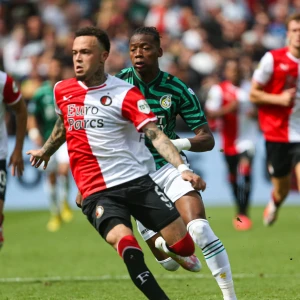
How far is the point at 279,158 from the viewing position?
10500 millimetres

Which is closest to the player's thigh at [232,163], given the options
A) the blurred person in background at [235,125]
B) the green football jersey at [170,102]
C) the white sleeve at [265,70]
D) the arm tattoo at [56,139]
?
the blurred person in background at [235,125]

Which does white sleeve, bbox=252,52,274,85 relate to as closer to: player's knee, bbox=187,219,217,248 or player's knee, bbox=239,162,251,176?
player's knee, bbox=187,219,217,248

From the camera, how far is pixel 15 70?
1955 cm

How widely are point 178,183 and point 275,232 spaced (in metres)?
6.35

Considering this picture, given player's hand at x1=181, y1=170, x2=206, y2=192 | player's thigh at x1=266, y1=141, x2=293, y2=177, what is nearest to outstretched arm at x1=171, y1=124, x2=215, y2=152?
player's hand at x1=181, y1=170, x2=206, y2=192

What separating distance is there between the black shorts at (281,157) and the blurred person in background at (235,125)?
12.7 feet

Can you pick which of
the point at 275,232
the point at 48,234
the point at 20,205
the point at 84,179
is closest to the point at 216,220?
the point at 275,232

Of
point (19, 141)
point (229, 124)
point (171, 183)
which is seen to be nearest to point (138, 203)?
point (171, 183)

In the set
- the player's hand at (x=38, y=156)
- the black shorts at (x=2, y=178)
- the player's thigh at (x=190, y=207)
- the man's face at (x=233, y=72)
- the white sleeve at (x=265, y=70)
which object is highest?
the player's hand at (x=38, y=156)

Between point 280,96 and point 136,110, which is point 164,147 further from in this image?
point 280,96

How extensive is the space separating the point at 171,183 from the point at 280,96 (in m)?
2.97

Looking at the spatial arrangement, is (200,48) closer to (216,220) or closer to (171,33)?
(171,33)

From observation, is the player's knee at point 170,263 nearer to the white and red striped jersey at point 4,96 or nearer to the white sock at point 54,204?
the white and red striped jersey at point 4,96

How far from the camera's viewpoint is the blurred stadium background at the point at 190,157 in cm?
840
